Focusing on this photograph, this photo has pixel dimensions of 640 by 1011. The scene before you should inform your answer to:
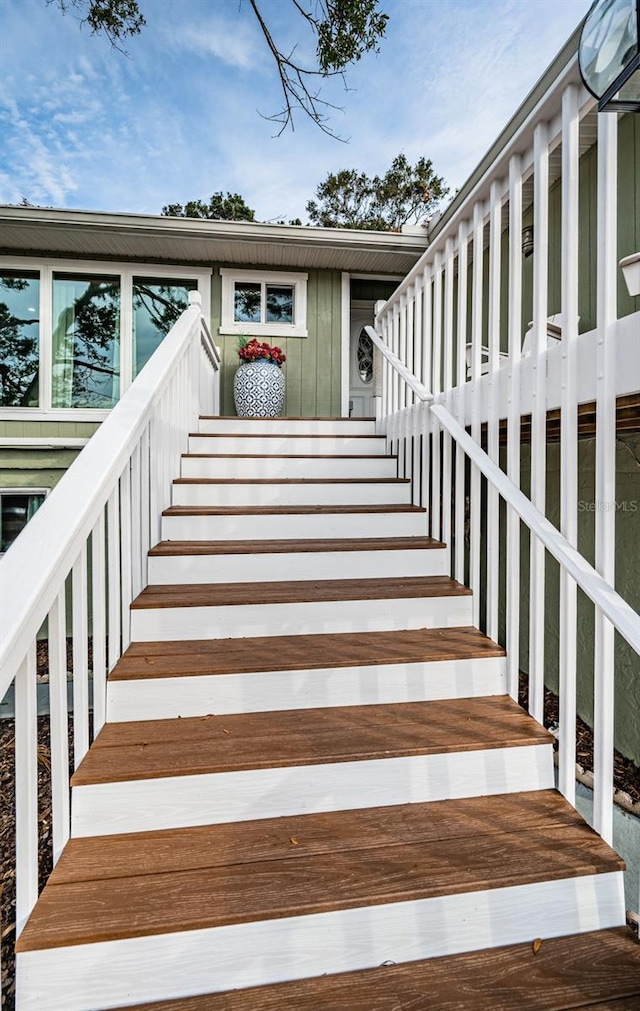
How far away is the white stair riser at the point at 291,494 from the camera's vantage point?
276 cm

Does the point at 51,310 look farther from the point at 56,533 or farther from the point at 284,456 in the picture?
the point at 56,533

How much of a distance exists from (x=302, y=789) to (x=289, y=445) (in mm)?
2276

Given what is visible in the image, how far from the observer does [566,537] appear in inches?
62.8

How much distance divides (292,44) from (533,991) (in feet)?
13.6

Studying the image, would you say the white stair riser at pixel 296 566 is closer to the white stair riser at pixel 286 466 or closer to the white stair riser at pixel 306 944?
the white stair riser at pixel 286 466

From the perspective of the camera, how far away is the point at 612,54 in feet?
3.59

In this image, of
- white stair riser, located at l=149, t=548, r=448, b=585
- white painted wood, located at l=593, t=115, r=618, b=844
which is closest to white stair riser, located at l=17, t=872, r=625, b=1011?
white painted wood, located at l=593, t=115, r=618, b=844

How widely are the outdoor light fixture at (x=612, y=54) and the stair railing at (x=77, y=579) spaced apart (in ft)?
5.15

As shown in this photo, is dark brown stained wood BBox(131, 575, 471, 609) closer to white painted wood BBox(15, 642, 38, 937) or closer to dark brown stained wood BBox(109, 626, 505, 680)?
dark brown stained wood BBox(109, 626, 505, 680)

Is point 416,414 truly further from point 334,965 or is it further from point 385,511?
point 334,965

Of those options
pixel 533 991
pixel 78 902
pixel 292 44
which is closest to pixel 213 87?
pixel 292 44

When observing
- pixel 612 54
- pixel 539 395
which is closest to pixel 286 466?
pixel 539 395

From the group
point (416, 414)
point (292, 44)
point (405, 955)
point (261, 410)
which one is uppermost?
point (292, 44)

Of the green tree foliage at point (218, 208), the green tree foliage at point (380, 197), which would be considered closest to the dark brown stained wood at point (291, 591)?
the green tree foliage at point (218, 208)
